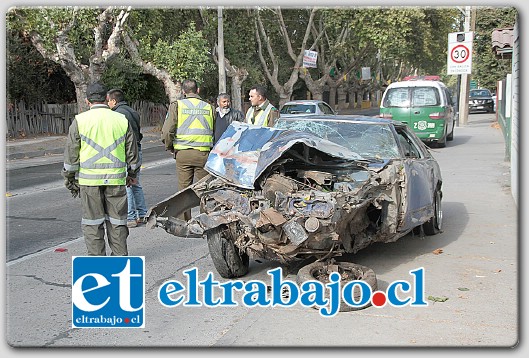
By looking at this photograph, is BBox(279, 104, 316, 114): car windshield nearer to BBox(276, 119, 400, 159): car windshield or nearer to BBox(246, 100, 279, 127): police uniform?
BBox(246, 100, 279, 127): police uniform

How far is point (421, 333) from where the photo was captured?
5.11 metres

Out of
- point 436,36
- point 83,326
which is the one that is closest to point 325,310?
point 83,326

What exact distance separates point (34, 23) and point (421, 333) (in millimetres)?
18743

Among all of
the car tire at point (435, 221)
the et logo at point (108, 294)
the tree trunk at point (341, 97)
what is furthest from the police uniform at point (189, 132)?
the tree trunk at point (341, 97)

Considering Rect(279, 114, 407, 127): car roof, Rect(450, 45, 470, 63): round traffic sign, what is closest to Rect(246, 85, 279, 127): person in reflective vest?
Rect(279, 114, 407, 127): car roof

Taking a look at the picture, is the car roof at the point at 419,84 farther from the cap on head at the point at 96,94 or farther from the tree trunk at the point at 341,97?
the tree trunk at the point at 341,97

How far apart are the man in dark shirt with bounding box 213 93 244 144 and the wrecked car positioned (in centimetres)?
122

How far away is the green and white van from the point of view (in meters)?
19.1

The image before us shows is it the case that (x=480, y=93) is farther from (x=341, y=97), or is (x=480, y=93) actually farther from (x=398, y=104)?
(x=398, y=104)

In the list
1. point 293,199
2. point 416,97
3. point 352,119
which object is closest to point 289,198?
point 293,199

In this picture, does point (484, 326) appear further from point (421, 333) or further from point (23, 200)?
point (23, 200)

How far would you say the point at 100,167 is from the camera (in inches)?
236

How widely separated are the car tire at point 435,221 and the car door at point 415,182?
320 mm

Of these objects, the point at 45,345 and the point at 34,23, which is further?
the point at 34,23
